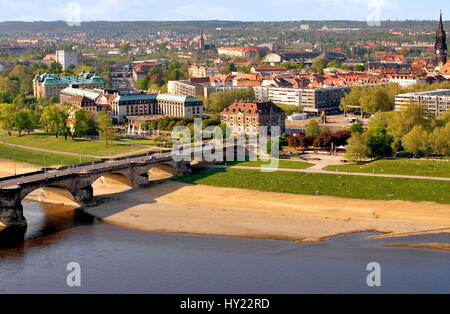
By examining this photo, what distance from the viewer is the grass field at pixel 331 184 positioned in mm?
67688

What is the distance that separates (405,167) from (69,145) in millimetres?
46167

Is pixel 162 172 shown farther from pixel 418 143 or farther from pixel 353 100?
pixel 353 100

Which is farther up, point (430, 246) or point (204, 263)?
point (430, 246)

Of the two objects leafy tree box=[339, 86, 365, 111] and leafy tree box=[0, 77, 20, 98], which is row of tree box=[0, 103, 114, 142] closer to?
leafy tree box=[339, 86, 365, 111]

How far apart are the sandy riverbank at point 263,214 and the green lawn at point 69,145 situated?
23688 millimetres

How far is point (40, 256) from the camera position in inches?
2061

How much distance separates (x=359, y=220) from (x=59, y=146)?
52072mm

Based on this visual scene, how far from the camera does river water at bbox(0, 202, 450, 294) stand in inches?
1795

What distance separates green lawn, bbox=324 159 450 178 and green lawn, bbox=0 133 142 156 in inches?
1187

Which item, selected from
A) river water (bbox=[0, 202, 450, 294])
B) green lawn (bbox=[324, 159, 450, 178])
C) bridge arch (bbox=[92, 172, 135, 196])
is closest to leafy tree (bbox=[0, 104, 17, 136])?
bridge arch (bbox=[92, 172, 135, 196])

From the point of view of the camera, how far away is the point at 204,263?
50156 millimetres

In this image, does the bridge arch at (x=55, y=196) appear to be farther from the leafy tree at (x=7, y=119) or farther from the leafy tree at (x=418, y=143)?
the leafy tree at (x=7, y=119)

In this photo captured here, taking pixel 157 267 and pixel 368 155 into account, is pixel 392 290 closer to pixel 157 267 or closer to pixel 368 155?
pixel 157 267

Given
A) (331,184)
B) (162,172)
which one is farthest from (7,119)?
(331,184)
